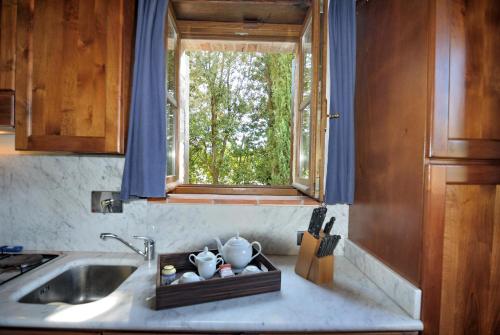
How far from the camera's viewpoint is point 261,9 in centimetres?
161

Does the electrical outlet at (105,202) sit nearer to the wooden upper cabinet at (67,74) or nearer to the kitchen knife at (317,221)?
the wooden upper cabinet at (67,74)

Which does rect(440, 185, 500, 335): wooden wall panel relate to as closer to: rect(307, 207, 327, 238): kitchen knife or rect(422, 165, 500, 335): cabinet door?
rect(422, 165, 500, 335): cabinet door

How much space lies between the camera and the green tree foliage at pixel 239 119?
217cm

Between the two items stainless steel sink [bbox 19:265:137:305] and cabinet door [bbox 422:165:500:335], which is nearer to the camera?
cabinet door [bbox 422:165:500:335]

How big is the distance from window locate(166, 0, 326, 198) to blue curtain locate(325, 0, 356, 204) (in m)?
→ 0.07

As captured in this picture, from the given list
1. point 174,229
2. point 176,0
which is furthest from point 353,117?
point 176,0

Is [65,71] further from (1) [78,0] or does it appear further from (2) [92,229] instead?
(2) [92,229]

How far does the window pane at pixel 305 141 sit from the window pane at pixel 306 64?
0.32ft

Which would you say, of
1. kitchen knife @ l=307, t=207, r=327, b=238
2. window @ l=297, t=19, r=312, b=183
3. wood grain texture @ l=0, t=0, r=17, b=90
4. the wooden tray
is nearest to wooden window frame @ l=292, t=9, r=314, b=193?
window @ l=297, t=19, r=312, b=183

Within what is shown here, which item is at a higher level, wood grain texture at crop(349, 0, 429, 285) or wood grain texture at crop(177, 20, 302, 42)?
wood grain texture at crop(177, 20, 302, 42)

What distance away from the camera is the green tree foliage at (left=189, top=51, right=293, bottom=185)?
2.17m

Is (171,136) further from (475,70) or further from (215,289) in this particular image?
(475,70)

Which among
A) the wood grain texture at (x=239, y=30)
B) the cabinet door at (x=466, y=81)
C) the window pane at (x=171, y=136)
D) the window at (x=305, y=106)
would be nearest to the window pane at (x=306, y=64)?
the window at (x=305, y=106)

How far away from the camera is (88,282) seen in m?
1.30
